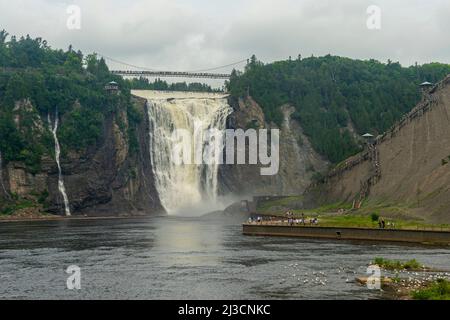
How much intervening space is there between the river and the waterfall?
85974 mm

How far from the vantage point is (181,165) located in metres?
187

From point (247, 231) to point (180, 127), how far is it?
90255 mm

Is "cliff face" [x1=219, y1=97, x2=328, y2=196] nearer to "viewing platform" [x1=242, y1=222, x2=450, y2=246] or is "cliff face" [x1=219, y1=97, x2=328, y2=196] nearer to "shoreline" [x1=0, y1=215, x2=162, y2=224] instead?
"shoreline" [x1=0, y1=215, x2=162, y2=224]

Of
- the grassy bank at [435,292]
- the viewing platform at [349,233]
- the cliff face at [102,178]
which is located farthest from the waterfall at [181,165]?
the grassy bank at [435,292]

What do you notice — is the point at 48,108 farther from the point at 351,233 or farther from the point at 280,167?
the point at 351,233

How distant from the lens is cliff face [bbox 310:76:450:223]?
314ft

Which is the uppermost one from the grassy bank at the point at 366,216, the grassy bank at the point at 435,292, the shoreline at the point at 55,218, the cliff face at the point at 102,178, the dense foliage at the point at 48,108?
the dense foliage at the point at 48,108

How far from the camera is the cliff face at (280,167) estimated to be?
599 ft

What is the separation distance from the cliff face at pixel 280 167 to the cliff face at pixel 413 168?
4564 centimetres

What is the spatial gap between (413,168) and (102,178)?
3490 inches

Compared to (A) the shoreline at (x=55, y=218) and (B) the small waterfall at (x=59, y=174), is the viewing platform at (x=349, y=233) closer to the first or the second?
(A) the shoreline at (x=55, y=218)

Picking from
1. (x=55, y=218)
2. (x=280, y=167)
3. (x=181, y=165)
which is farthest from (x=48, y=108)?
(x=280, y=167)

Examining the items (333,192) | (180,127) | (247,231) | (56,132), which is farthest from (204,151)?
(247,231)
